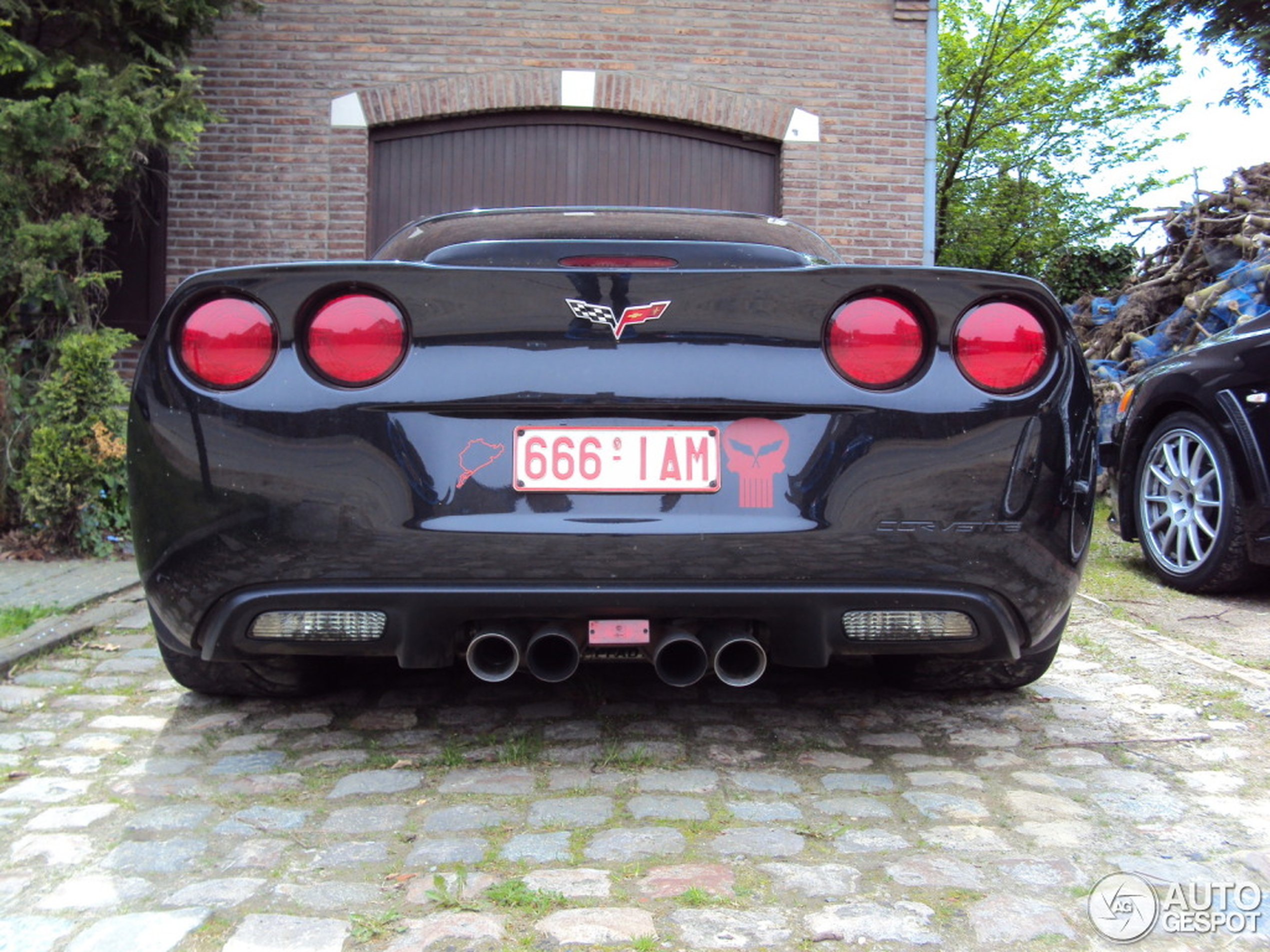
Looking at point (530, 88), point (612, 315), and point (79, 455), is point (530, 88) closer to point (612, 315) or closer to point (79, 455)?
point (79, 455)

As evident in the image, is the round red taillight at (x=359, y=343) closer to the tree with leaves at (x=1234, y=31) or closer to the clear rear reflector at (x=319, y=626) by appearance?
the clear rear reflector at (x=319, y=626)

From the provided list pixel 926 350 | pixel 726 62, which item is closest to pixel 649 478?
pixel 926 350

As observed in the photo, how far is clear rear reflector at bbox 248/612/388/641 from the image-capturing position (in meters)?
2.22

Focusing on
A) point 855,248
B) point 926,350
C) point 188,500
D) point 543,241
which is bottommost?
point 188,500

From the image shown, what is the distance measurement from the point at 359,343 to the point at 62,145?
4258mm

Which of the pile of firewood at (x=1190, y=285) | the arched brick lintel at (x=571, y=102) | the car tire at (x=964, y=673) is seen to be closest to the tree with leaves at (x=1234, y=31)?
the pile of firewood at (x=1190, y=285)

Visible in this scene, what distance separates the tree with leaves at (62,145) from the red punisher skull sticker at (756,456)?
15.3 feet

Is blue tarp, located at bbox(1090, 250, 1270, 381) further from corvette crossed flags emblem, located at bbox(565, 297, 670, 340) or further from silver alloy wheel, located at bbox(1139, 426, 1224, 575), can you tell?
corvette crossed flags emblem, located at bbox(565, 297, 670, 340)

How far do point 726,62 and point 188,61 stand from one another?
13.1 feet

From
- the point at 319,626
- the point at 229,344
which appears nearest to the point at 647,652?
the point at 319,626

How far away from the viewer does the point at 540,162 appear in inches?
332

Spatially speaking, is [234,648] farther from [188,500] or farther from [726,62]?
[726,62]

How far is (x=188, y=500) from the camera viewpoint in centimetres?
220

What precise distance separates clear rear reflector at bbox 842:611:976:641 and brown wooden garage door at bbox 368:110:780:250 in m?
6.70
